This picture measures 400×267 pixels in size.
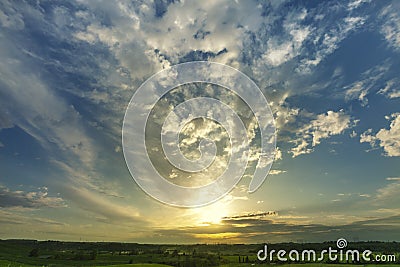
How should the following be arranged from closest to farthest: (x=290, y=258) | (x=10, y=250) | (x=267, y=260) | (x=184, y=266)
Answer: (x=290, y=258)
(x=267, y=260)
(x=184, y=266)
(x=10, y=250)

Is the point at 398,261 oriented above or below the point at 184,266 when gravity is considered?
above

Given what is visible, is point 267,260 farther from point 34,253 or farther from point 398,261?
point 34,253

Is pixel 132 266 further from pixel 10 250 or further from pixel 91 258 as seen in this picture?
pixel 10 250

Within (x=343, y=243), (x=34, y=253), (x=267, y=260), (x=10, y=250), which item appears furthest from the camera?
(x=10, y=250)

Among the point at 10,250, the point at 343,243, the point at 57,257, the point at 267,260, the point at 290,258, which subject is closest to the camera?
the point at 343,243

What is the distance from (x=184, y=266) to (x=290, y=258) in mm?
53625

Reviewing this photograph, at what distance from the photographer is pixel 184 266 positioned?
5344 inches

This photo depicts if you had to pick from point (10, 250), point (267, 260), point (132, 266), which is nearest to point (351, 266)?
point (267, 260)

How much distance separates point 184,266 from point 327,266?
6766cm

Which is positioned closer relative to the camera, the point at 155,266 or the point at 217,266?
the point at 155,266

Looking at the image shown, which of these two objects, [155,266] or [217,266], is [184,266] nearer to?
[217,266]

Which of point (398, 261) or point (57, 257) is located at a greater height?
point (398, 261)

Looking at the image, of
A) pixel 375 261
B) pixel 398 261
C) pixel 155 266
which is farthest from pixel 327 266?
pixel 155 266

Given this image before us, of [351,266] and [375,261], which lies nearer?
[351,266]
